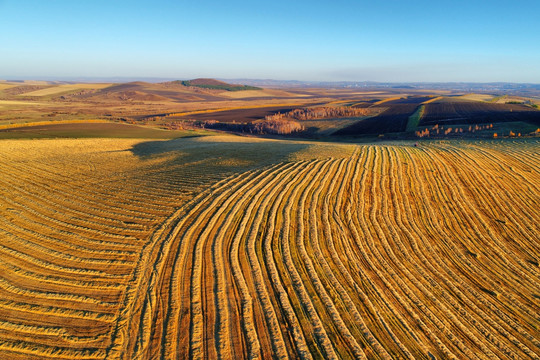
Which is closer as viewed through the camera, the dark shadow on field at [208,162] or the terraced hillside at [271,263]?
the terraced hillside at [271,263]

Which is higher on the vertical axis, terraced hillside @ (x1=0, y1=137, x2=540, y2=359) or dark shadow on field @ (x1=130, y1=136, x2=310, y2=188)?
dark shadow on field @ (x1=130, y1=136, x2=310, y2=188)

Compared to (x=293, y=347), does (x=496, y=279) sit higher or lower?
lower

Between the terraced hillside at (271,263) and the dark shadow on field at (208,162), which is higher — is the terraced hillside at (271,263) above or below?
below

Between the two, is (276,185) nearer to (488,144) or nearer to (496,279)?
(496,279)

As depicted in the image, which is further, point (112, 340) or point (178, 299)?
point (178, 299)

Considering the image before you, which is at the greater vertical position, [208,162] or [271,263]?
[208,162]

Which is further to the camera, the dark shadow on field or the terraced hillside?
the dark shadow on field

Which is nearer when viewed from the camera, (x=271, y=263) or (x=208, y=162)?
(x=271, y=263)

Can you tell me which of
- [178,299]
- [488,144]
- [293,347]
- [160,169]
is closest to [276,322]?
[293,347]
